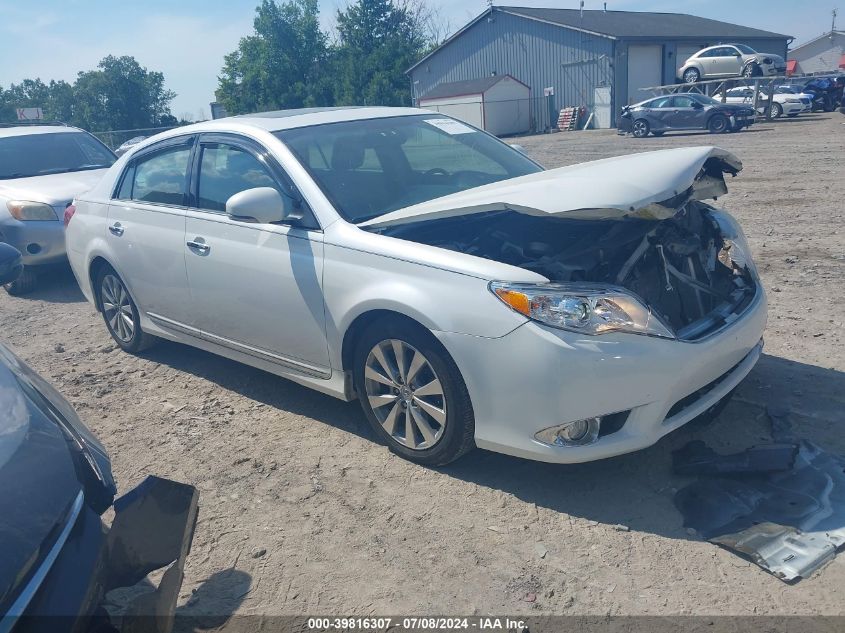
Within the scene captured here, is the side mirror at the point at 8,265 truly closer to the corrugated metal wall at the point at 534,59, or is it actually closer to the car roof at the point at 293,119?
the car roof at the point at 293,119

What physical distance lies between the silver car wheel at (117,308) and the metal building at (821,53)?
72.2 metres

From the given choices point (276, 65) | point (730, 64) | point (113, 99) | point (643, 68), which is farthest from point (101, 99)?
point (730, 64)

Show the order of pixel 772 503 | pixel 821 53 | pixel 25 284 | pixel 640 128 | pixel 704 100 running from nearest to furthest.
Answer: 1. pixel 772 503
2. pixel 25 284
3. pixel 704 100
4. pixel 640 128
5. pixel 821 53

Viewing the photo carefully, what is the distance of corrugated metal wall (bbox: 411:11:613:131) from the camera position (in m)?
38.5

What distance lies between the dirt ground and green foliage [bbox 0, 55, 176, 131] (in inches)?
2374

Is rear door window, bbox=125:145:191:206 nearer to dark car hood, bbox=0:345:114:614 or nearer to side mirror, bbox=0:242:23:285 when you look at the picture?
side mirror, bbox=0:242:23:285

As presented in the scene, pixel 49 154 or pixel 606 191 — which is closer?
pixel 606 191

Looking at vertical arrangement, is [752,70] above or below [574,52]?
below

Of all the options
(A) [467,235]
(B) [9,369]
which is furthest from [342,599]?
(A) [467,235]

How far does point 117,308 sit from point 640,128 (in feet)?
84.3

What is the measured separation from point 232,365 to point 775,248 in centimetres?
553

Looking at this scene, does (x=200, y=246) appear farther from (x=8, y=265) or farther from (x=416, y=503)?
(x=416, y=503)

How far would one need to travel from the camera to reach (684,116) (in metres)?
26.6

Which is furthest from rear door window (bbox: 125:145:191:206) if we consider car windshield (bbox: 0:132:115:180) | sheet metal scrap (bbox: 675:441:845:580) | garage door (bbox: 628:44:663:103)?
garage door (bbox: 628:44:663:103)
